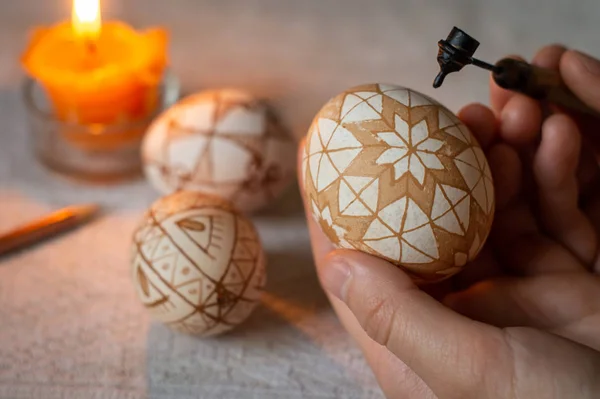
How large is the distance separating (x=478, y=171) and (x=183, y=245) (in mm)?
281

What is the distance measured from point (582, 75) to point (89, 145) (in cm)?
60

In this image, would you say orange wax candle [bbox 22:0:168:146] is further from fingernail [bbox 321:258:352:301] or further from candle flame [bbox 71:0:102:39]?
fingernail [bbox 321:258:352:301]

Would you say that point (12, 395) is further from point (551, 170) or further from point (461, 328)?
point (551, 170)

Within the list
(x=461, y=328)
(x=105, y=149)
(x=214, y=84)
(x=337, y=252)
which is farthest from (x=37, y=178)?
(x=461, y=328)

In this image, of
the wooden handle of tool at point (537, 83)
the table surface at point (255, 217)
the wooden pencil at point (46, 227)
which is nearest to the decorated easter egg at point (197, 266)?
the table surface at point (255, 217)

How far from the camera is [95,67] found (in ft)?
3.06

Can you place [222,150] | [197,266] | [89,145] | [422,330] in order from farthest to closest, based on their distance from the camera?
1. [89,145]
2. [222,150]
3. [197,266]
4. [422,330]

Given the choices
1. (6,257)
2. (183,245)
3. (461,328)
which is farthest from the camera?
(6,257)

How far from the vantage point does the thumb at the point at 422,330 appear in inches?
20.9

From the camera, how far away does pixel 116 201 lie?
91 centimetres

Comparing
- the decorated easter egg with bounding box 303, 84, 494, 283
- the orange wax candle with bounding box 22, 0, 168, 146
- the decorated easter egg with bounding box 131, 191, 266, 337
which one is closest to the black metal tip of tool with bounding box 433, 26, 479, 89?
the decorated easter egg with bounding box 303, 84, 494, 283

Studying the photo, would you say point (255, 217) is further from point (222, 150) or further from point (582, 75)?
point (582, 75)

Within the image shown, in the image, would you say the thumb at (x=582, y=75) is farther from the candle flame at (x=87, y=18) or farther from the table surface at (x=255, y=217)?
the candle flame at (x=87, y=18)

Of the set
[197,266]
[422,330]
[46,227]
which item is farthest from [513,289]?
[46,227]
